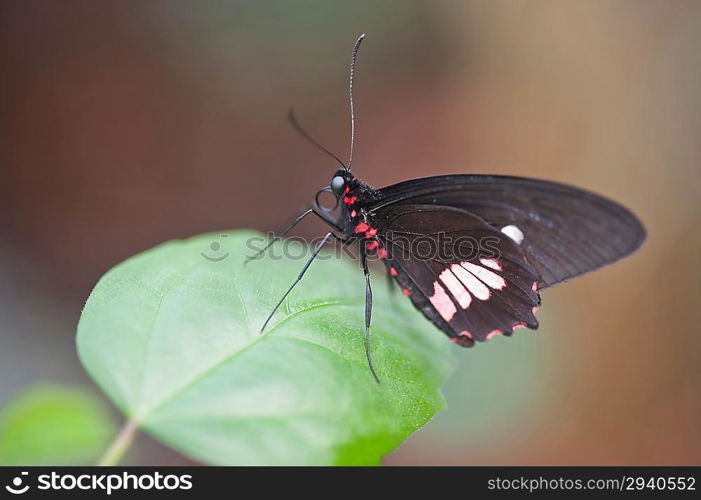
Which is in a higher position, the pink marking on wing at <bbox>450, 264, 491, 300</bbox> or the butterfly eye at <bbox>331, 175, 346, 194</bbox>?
the butterfly eye at <bbox>331, 175, 346, 194</bbox>

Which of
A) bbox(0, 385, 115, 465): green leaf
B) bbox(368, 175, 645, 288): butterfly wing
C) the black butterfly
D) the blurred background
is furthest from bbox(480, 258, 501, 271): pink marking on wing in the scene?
the blurred background

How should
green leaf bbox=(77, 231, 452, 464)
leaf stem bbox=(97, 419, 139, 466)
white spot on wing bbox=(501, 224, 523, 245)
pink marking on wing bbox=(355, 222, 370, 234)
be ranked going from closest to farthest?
1. leaf stem bbox=(97, 419, 139, 466)
2. green leaf bbox=(77, 231, 452, 464)
3. white spot on wing bbox=(501, 224, 523, 245)
4. pink marking on wing bbox=(355, 222, 370, 234)

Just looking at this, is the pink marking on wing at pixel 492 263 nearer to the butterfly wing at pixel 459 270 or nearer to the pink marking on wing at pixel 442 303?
the butterfly wing at pixel 459 270

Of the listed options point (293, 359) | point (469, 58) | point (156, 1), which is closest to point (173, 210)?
point (156, 1)

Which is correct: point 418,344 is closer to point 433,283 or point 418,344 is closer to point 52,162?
point 433,283

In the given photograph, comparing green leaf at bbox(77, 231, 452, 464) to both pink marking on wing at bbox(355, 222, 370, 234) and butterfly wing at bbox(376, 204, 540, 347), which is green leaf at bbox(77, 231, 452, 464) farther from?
pink marking on wing at bbox(355, 222, 370, 234)

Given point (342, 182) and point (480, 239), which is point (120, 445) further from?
point (480, 239)

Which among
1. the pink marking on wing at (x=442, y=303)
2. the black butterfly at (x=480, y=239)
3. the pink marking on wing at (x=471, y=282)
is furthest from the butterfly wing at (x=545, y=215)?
the pink marking on wing at (x=442, y=303)
